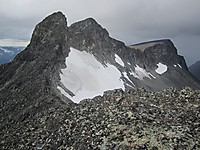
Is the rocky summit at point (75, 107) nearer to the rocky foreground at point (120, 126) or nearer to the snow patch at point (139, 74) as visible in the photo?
the rocky foreground at point (120, 126)

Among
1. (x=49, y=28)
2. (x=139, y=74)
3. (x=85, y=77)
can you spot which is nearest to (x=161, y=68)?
(x=139, y=74)

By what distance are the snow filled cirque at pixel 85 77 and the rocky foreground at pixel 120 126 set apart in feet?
46.4

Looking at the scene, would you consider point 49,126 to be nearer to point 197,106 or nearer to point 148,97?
point 148,97

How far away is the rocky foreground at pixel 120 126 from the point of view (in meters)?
21.5

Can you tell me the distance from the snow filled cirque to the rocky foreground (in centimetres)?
1413

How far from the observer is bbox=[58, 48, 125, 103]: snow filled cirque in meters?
50.2

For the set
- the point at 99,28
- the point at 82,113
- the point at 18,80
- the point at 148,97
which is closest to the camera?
the point at 82,113

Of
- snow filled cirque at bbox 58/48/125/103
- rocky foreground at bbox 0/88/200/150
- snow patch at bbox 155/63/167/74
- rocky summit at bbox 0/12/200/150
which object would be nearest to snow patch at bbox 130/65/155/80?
snow filled cirque at bbox 58/48/125/103

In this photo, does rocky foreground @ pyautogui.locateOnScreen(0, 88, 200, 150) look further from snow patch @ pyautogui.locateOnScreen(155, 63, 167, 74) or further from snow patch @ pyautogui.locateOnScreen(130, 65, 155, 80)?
snow patch @ pyautogui.locateOnScreen(155, 63, 167, 74)

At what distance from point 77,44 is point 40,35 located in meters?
14.2

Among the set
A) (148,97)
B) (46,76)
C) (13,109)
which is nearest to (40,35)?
(46,76)

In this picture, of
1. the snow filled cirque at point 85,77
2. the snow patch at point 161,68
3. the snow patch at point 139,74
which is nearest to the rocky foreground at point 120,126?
the snow filled cirque at point 85,77

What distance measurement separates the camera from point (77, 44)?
81812mm

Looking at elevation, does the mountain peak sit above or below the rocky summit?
above
